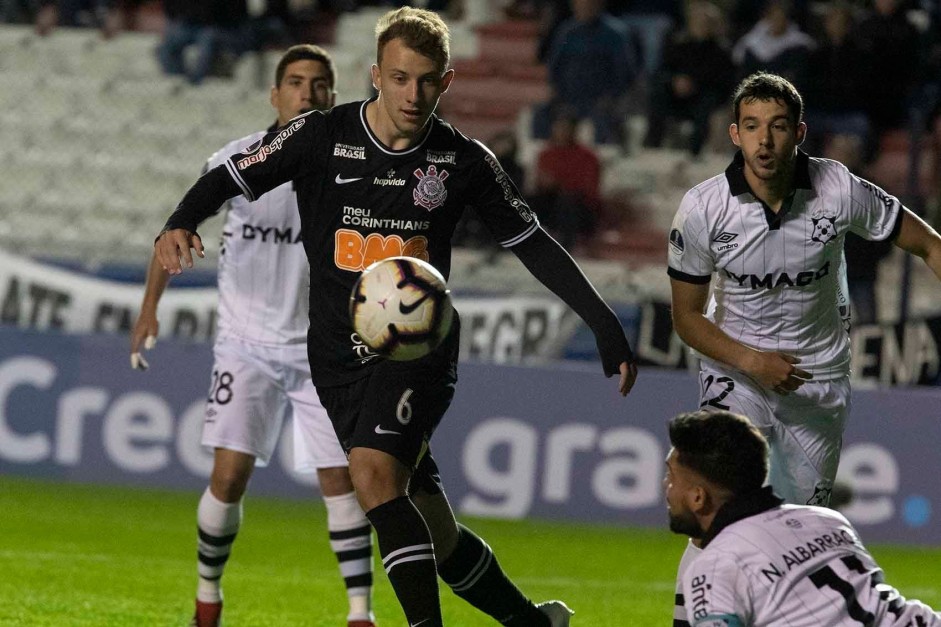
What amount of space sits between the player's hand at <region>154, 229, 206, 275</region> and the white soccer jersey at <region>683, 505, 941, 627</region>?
194cm

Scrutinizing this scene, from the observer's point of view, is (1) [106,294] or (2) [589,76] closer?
(1) [106,294]

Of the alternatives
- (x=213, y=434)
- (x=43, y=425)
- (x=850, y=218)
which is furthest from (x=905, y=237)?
(x=43, y=425)

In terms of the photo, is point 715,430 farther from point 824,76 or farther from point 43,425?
point 824,76

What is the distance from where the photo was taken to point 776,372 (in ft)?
17.2

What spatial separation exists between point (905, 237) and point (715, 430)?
187cm

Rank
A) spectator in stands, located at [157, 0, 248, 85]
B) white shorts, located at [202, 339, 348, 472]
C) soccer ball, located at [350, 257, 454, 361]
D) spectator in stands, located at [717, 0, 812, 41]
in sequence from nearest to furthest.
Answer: soccer ball, located at [350, 257, 454, 361] < white shorts, located at [202, 339, 348, 472] < spectator in stands, located at [717, 0, 812, 41] < spectator in stands, located at [157, 0, 248, 85]

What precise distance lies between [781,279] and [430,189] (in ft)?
4.16

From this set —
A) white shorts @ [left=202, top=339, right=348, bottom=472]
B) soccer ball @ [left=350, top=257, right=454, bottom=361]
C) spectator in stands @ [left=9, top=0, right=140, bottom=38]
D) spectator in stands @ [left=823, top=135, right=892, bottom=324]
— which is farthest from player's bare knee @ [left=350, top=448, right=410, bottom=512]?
spectator in stands @ [left=9, top=0, right=140, bottom=38]

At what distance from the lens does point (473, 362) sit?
10727 millimetres

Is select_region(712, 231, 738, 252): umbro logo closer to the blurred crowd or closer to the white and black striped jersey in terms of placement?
the white and black striped jersey

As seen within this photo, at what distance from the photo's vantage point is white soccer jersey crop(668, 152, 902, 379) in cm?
546

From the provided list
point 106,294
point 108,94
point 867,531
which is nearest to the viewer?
point 867,531

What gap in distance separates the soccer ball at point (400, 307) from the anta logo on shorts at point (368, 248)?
0.77ft

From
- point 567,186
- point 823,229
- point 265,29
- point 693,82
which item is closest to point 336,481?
point 823,229
